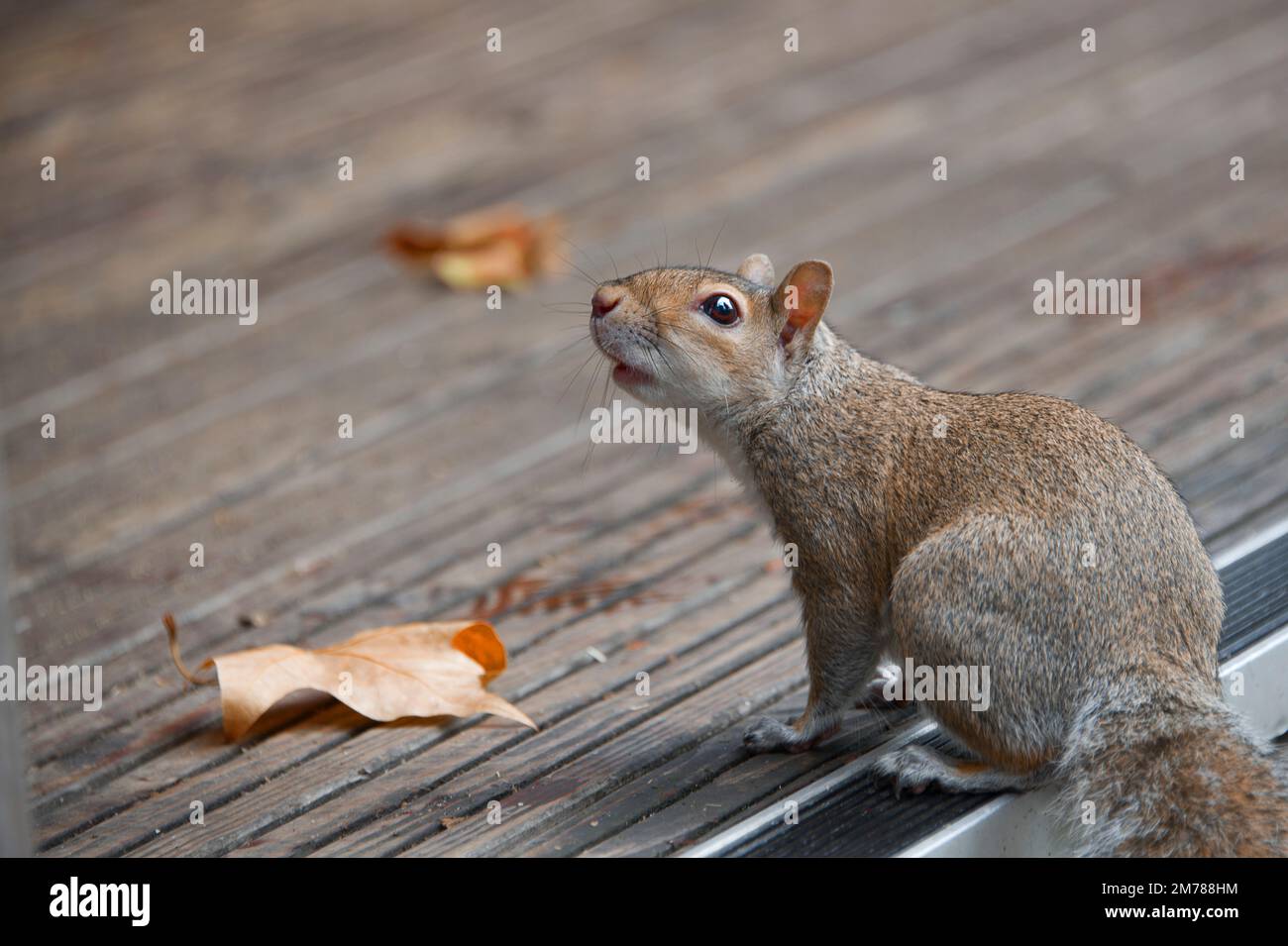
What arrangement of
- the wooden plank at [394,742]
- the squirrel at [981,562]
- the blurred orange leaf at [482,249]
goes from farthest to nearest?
the blurred orange leaf at [482,249]
the wooden plank at [394,742]
the squirrel at [981,562]

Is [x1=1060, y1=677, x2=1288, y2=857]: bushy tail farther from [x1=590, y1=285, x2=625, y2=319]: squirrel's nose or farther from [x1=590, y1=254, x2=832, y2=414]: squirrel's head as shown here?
[x1=590, y1=285, x2=625, y2=319]: squirrel's nose

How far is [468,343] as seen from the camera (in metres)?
4.24

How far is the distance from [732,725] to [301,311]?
2.28m

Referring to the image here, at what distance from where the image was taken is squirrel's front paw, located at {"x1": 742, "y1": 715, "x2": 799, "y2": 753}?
2.49 meters

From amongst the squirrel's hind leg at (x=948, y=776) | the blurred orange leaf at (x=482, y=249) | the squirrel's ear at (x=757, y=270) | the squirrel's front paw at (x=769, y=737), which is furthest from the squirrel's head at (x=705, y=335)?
the blurred orange leaf at (x=482, y=249)

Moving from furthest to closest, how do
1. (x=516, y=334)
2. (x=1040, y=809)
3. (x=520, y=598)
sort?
(x=516, y=334), (x=520, y=598), (x=1040, y=809)

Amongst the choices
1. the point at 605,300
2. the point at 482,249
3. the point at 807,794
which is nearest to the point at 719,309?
the point at 605,300

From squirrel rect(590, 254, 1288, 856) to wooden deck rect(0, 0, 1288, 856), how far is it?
30 centimetres

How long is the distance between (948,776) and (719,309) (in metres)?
0.78

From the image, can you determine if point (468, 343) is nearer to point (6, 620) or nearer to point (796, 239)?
point (796, 239)

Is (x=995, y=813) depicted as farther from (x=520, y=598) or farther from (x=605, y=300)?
(x=520, y=598)

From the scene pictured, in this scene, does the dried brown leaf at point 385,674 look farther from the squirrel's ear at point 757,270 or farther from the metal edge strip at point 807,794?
the squirrel's ear at point 757,270

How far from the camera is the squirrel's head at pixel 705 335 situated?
249 cm

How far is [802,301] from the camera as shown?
2.51m
